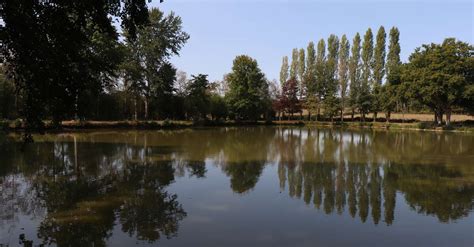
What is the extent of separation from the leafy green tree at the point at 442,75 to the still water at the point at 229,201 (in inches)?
1112

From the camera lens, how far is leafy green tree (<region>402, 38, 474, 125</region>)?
4122 cm

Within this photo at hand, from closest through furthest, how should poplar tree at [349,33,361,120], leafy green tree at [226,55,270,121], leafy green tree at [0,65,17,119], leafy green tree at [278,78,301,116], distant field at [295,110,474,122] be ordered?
1. leafy green tree at [0,65,17,119]
2. leafy green tree at [226,55,270,121]
3. distant field at [295,110,474,122]
4. leafy green tree at [278,78,301,116]
5. poplar tree at [349,33,361,120]

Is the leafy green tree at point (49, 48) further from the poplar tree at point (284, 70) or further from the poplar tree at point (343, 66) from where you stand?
the poplar tree at point (284, 70)

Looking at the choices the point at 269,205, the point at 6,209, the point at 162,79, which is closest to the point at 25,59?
the point at 6,209

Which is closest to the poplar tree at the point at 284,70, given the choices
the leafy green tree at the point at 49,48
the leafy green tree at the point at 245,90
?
the leafy green tree at the point at 245,90

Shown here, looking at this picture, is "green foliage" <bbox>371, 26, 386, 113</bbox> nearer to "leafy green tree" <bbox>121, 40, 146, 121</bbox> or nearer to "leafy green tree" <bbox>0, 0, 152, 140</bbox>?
"leafy green tree" <bbox>121, 40, 146, 121</bbox>

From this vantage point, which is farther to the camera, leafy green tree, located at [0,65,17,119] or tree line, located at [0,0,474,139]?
leafy green tree, located at [0,65,17,119]

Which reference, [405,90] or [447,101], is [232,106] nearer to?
[405,90]

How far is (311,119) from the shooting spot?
62375mm

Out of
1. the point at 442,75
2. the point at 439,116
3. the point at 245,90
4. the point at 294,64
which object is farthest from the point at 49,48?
the point at 294,64

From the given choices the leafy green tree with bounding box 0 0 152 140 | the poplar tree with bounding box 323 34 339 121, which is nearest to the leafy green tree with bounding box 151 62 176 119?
the poplar tree with bounding box 323 34 339 121

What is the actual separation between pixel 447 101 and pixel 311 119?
22.3m

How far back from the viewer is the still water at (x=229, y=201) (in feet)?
23.1

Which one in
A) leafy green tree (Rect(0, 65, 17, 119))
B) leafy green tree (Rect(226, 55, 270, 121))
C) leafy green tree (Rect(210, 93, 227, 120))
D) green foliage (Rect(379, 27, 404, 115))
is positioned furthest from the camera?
leafy green tree (Rect(226, 55, 270, 121))
